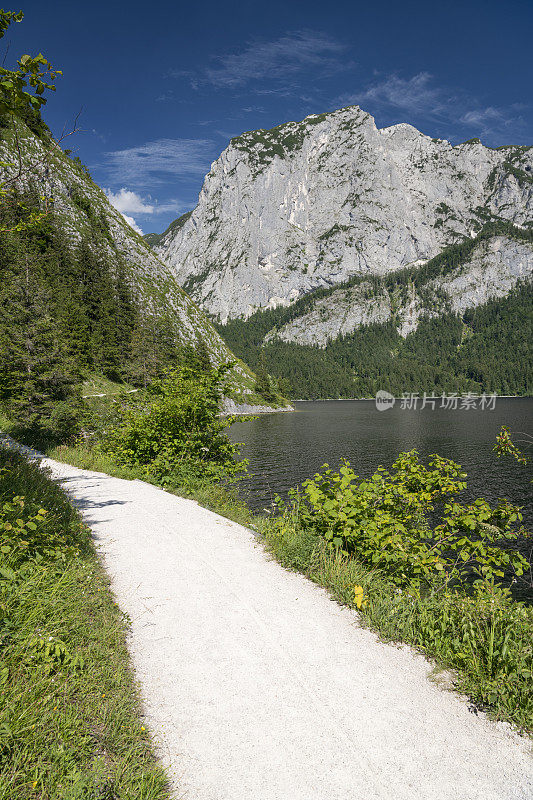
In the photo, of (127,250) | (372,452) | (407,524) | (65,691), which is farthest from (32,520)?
(127,250)

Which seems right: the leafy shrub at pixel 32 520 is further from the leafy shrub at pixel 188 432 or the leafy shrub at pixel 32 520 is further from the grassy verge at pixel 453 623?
the leafy shrub at pixel 188 432

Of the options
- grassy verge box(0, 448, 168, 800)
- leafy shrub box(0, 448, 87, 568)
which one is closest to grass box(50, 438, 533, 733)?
grassy verge box(0, 448, 168, 800)

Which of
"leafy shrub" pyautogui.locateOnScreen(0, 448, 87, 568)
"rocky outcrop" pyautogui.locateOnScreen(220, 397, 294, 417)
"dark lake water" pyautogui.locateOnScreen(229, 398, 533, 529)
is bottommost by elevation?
"dark lake water" pyautogui.locateOnScreen(229, 398, 533, 529)

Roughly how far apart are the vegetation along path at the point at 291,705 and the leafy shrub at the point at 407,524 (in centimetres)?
129

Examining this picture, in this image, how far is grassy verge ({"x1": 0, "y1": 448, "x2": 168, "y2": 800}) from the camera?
9.48 ft

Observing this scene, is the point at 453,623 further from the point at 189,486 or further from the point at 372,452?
the point at 372,452

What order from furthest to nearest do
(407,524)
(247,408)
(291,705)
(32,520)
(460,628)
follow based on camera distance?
(247,408), (407,524), (32,520), (460,628), (291,705)

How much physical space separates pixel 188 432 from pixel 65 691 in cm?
1234

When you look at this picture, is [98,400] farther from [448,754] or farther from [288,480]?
[448,754]

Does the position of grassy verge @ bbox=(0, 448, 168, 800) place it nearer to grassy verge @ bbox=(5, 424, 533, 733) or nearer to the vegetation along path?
the vegetation along path

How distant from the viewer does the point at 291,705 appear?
13.4 ft

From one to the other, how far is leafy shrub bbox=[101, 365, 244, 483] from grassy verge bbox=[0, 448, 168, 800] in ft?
30.8

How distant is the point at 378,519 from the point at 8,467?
27.9 ft

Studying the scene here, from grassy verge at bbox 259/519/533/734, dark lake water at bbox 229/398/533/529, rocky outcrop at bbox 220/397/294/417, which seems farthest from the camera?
rocky outcrop at bbox 220/397/294/417
